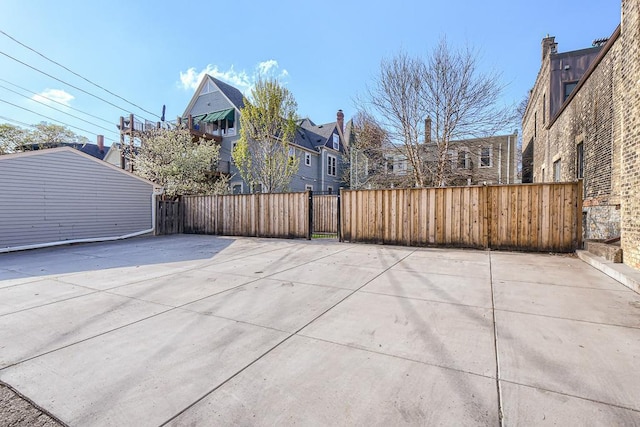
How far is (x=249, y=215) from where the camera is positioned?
36.8ft

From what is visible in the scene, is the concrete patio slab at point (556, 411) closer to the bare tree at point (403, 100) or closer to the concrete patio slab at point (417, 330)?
the concrete patio slab at point (417, 330)

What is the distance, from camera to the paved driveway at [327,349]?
1674mm

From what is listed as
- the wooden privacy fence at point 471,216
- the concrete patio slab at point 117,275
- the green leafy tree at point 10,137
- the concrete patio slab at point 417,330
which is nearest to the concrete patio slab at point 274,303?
the concrete patio slab at point 417,330

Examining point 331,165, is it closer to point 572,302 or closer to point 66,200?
point 66,200

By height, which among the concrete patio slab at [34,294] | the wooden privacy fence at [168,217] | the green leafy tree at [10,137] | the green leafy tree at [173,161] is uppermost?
the green leafy tree at [10,137]

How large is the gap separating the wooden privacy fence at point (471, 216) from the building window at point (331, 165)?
49.4 ft

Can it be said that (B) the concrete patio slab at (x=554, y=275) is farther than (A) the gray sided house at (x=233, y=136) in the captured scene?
No

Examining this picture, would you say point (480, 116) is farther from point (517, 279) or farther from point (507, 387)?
point (507, 387)

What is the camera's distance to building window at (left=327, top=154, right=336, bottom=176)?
23919 millimetres

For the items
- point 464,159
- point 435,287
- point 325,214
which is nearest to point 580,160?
point 464,159

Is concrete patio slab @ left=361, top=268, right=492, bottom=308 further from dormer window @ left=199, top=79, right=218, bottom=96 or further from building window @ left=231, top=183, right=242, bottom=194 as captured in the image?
dormer window @ left=199, top=79, right=218, bottom=96

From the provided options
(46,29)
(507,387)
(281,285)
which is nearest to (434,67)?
(281,285)

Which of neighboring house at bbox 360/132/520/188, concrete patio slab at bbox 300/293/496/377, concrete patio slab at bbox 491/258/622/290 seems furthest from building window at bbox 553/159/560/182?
concrete patio slab at bbox 300/293/496/377

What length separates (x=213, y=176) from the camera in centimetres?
1897
